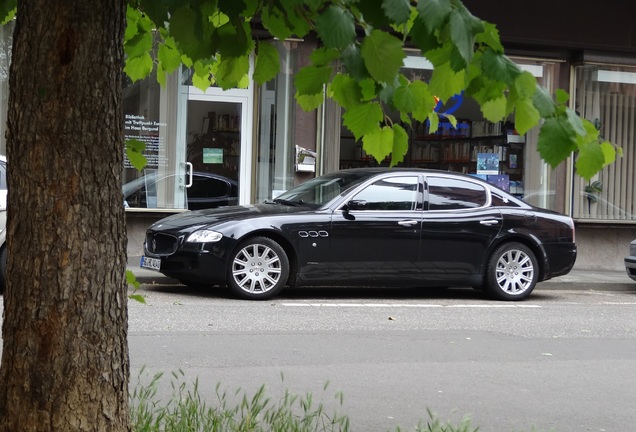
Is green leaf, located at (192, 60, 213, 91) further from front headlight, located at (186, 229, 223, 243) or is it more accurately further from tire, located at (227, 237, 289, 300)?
tire, located at (227, 237, 289, 300)

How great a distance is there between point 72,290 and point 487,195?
10551mm

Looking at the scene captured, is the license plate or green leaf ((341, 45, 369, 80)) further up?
green leaf ((341, 45, 369, 80))

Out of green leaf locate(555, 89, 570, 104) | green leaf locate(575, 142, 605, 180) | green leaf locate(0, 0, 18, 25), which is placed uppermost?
green leaf locate(0, 0, 18, 25)

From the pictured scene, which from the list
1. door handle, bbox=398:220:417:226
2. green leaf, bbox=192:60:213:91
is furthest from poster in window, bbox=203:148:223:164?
green leaf, bbox=192:60:213:91

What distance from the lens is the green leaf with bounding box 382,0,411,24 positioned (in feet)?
11.4

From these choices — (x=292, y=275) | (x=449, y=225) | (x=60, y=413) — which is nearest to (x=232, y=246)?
(x=292, y=275)

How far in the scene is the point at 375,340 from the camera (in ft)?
32.3

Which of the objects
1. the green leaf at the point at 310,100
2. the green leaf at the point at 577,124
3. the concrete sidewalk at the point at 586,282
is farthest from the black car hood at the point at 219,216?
the green leaf at the point at 577,124

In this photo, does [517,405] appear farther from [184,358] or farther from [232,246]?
[232,246]

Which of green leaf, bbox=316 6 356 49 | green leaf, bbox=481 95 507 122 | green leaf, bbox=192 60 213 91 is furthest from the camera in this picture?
green leaf, bbox=192 60 213 91

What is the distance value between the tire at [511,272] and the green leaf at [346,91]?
9.91 metres

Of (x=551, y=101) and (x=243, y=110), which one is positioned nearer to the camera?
(x=551, y=101)

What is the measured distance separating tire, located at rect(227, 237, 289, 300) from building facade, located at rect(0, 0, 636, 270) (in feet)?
16.5

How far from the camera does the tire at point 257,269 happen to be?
41.4 feet
